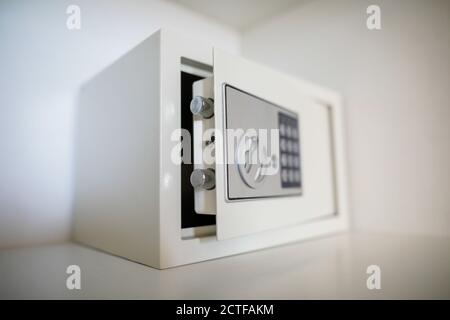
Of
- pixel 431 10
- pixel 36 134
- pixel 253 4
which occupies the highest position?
pixel 253 4

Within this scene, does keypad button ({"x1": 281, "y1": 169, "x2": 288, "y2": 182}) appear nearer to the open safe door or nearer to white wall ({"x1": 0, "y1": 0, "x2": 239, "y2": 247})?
the open safe door

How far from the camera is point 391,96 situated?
4.08 feet

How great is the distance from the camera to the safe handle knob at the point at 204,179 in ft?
2.19

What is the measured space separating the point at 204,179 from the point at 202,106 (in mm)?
173

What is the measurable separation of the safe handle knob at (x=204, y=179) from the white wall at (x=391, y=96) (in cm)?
93

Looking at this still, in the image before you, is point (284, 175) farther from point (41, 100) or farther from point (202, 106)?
point (41, 100)

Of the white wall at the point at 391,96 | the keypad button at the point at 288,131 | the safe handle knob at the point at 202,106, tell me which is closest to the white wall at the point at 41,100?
the safe handle knob at the point at 202,106

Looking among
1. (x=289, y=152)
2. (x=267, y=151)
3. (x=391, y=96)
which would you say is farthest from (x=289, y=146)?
(x=391, y=96)

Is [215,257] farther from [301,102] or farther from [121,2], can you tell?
[121,2]

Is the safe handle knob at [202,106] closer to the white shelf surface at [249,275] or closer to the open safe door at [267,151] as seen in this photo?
the open safe door at [267,151]
